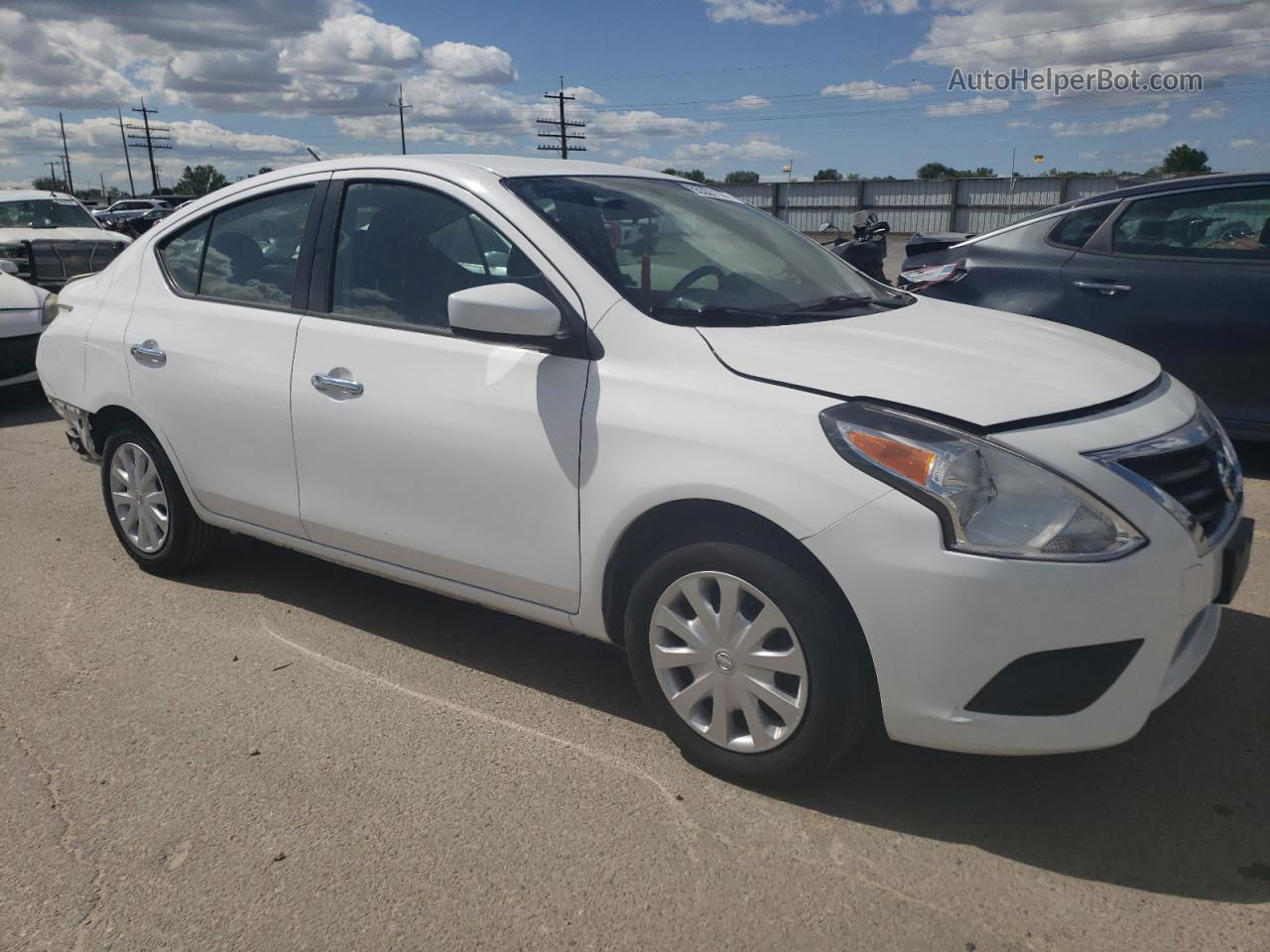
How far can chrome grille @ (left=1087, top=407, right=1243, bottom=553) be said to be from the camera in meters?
2.54

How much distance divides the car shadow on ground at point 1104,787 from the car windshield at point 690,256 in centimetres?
131

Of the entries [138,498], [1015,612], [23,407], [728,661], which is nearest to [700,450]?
[728,661]

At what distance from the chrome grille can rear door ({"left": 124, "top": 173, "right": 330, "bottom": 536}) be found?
265cm

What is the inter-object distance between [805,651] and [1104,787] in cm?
97

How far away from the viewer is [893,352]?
2.90 meters

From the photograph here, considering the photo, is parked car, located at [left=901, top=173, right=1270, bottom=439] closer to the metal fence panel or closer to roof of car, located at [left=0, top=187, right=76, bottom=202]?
roof of car, located at [left=0, top=187, right=76, bottom=202]

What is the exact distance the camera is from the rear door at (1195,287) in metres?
5.48

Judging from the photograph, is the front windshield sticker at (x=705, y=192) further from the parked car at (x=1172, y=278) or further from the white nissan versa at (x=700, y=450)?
the parked car at (x=1172, y=278)

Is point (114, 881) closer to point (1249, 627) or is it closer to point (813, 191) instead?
point (1249, 627)

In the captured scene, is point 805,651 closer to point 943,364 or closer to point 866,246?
point 943,364

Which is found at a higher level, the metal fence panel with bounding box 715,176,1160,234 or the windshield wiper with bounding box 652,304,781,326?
the metal fence panel with bounding box 715,176,1160,234

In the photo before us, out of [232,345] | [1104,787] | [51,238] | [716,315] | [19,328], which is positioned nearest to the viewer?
[1104,787]

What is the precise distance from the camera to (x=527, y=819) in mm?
2789

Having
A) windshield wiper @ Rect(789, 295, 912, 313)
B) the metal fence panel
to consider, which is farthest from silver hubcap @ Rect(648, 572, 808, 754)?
the metal fence panel
